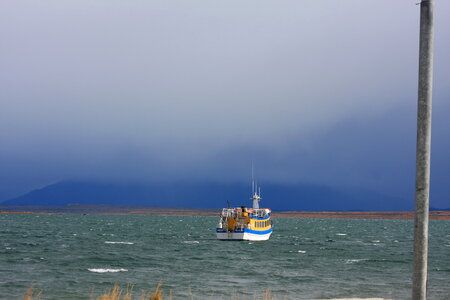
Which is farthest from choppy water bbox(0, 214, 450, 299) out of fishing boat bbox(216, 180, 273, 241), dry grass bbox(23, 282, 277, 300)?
fishing boat bbox(216, 180, 273, 241)

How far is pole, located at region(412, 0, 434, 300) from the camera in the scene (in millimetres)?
6379

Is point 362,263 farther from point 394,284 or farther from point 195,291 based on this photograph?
point 195,291

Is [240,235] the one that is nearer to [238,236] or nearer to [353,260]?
[238,236]

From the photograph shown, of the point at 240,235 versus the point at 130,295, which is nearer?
the point at 130,295

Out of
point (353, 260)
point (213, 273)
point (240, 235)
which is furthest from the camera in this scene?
point (240, 235)

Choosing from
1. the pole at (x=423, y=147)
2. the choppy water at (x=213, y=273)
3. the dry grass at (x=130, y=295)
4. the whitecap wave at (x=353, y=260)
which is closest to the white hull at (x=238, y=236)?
the choppy water at (x=213, y=273)

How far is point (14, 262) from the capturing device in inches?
2051

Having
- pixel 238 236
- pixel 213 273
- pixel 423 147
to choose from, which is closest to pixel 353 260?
pixel 213 273

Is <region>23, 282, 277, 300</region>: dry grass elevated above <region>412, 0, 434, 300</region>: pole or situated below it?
below

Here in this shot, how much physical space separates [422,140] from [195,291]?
1200 inches

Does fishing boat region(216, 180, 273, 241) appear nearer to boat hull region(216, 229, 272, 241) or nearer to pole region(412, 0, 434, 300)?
boat hull region(216, 229, 272, 241)

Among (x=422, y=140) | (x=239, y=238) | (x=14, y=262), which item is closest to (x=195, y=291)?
(x=14, y=262)

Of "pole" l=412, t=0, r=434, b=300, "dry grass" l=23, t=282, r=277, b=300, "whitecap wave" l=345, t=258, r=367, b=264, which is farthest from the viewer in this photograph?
"whitecap wave" l=345, t=258, r=367, b=264

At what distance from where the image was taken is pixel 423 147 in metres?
6.37
